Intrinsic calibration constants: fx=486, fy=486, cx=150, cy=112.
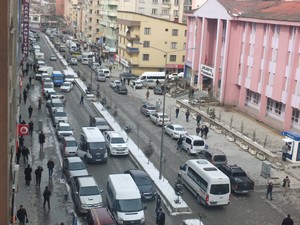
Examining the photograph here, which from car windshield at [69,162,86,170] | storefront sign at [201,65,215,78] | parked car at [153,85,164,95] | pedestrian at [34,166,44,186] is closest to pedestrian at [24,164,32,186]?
pedestrian at [34,166,44,186]

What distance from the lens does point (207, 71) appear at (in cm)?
6562

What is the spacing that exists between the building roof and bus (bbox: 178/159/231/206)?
73.1ft

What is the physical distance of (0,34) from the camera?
15414mm

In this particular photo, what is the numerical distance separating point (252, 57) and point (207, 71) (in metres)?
11.5

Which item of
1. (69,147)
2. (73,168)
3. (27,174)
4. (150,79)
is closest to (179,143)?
(69,147)

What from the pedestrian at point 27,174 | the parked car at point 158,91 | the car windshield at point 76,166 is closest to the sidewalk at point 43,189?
the pedestrian at point 27,174

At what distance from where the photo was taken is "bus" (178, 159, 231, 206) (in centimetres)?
2812

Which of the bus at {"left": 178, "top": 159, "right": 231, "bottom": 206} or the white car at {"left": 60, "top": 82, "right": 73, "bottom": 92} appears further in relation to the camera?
the white car at {"left": 60, "top": 82, "right": 73, "bottom": 92}

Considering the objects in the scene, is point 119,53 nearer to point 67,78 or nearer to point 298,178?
point 67,78

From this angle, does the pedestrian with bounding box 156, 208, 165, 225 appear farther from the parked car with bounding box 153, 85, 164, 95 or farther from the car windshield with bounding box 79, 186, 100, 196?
the parked car with bounding box 153, 85, 164, 95

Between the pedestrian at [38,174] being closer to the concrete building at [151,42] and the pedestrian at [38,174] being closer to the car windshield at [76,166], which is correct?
the car windshield at [76,166]

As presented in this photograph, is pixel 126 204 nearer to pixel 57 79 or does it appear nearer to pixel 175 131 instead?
pixel 175 131

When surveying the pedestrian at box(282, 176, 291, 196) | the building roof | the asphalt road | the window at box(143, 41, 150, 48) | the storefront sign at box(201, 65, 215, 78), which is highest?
the building roof

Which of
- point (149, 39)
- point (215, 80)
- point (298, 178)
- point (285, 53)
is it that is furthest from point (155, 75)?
point (298, 178)
